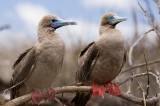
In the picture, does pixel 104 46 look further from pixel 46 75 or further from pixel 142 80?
pixel 142 80

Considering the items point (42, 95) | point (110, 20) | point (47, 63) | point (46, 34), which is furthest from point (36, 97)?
point (110, 20)

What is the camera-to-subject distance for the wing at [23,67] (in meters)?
6.16

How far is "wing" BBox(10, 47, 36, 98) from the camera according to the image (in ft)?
20.2

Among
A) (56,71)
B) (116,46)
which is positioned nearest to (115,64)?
(116,46)

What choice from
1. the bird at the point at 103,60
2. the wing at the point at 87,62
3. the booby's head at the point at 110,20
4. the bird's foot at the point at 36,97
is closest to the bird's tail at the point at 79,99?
the bird at the point at 103,60

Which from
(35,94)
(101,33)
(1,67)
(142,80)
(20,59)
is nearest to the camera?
(35,94)

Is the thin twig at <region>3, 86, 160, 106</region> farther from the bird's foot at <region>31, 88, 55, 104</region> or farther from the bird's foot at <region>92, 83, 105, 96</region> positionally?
the bird's foot at <region>92, 83, 105, 96</region>

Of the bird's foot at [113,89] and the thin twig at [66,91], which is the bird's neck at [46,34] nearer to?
the thin twig at [66,91]

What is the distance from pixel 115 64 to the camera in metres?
6.66

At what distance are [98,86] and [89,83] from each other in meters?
0.38

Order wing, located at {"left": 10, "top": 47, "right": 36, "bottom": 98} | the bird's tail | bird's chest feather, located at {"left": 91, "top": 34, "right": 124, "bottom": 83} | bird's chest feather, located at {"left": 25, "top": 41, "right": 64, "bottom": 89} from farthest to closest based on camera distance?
1. the bird's tail
2. bird's chest feather, located at {"left": 91, "top": 34, "right": 124, "bottom": 83}
3. wing, located at {"left": 10, "top": 47, "right": 36, "bottom": 98}
4. bird's chest feather, located at {"left": 25, "top": 41, "right": 64, "bottom": 89}

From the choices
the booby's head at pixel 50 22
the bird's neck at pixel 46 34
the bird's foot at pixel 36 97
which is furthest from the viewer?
the booby's head at pixel 50 22

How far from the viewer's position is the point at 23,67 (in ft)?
20.6

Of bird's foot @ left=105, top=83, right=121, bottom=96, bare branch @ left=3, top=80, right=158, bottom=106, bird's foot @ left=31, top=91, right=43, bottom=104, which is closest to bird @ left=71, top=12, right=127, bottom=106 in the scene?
bird's foot @ left=105, top=83, right=121, bottom=96
